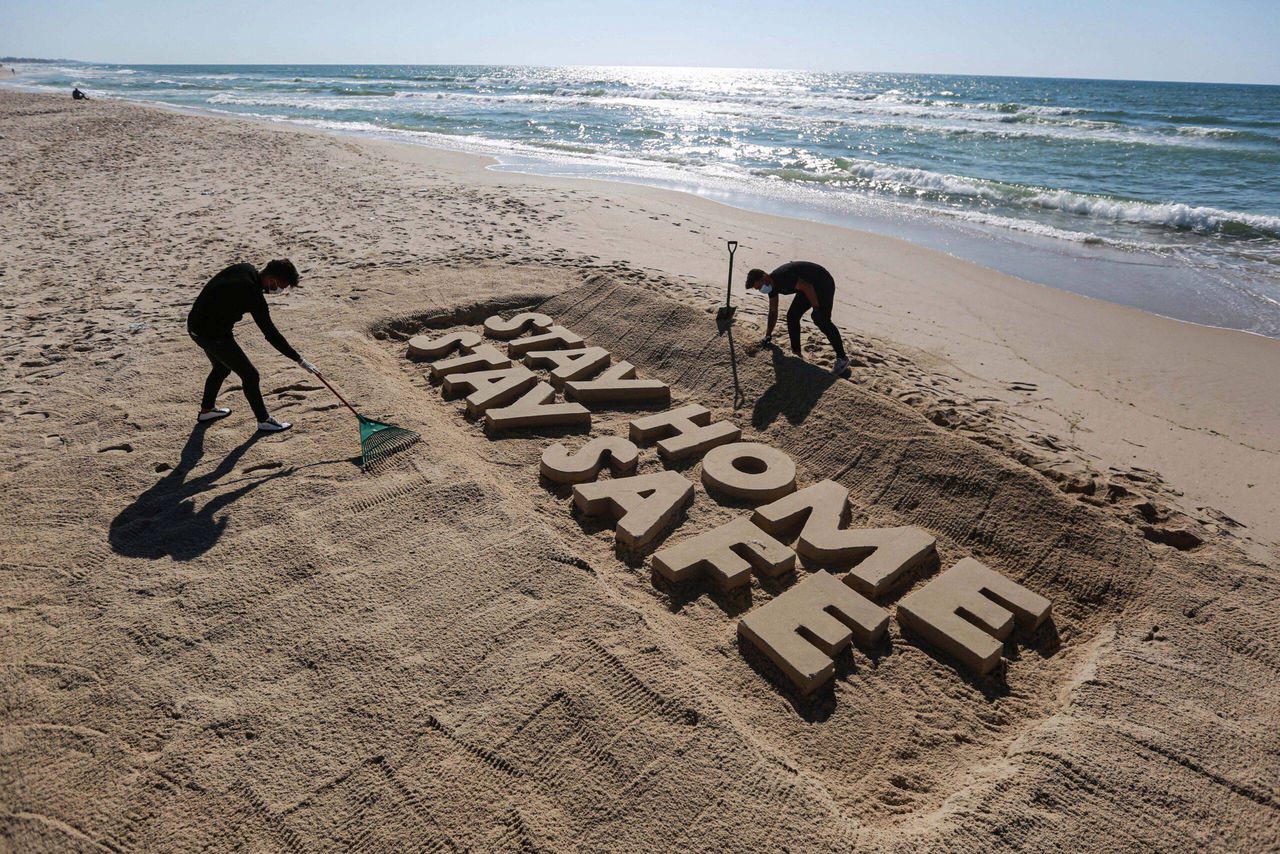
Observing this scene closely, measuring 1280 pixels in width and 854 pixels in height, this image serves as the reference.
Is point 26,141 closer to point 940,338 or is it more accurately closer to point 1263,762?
point 940,338

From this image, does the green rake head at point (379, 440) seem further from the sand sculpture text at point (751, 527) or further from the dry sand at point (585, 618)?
the sand sculpture text at point (751, 527)

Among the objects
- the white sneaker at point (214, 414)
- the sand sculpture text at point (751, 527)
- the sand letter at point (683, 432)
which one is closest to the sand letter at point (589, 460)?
the sand sculpture text at point (751, 527)

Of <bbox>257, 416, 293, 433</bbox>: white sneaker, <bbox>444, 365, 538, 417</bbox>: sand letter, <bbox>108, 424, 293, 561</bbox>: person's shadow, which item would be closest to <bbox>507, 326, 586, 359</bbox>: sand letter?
<bbox>444, 365, 538, 417</bbox>: sand letter

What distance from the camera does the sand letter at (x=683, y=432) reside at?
5.73 metres

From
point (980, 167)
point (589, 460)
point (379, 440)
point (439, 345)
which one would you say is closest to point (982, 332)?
point (589, 460)

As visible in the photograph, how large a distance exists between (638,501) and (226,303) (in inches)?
146

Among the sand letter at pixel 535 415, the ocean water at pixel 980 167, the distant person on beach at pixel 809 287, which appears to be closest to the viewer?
the sand letter at pixel 535 415

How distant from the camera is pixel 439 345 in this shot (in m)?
7.42

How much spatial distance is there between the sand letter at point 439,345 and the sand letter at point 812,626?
4796 mm

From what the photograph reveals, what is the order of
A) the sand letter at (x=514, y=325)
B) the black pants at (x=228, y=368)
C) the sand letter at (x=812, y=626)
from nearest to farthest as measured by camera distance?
the sand letter at (x=812, y=626) → the black pants at (x=228, y=368) → the sand letter at (x=514, y=325)

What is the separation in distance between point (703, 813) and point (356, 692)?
1.83 metres

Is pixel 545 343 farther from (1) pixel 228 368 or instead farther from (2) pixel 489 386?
(1) pixel 228 368

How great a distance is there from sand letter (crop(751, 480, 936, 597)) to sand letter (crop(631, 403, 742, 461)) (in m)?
1.01

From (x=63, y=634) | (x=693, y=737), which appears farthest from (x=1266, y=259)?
(x=63, y=634)
